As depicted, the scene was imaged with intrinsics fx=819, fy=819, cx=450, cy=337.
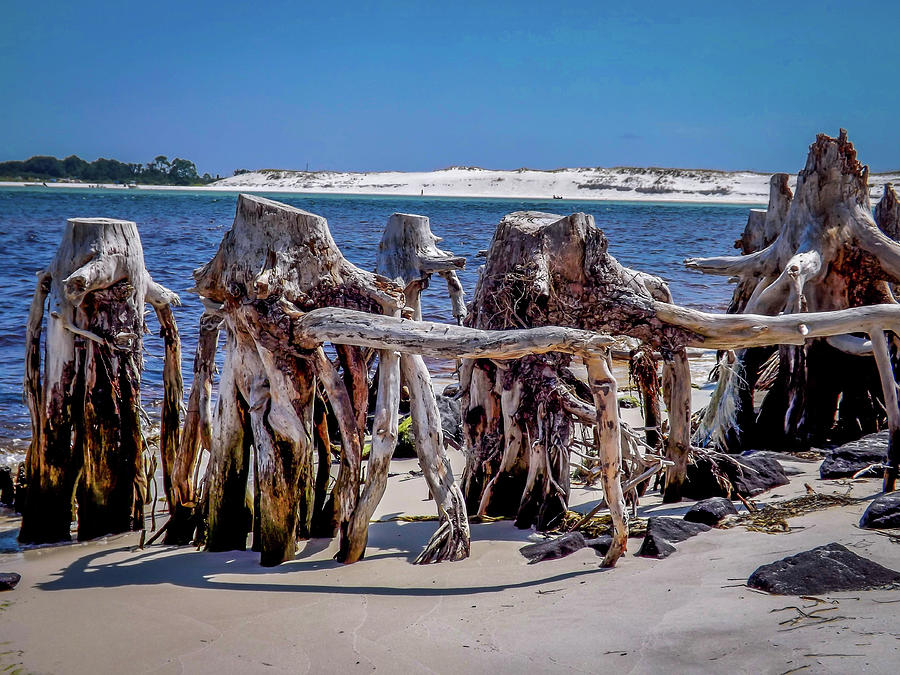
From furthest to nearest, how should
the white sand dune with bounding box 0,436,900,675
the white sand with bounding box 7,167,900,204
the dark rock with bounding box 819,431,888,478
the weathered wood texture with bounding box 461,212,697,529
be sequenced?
the white sand with bounding box 7,167,900,204, the dark rock with bounding box 819,431,888,478, the weathered wood texture with bounding box 461,212,697,529, the white sand dune with bounding box 0,436,900,675

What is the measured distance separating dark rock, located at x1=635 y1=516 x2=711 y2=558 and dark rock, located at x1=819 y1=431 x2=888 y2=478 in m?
1.85

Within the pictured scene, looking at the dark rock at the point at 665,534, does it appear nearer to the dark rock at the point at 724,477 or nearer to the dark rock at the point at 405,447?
the dark rock at the point at 724,477

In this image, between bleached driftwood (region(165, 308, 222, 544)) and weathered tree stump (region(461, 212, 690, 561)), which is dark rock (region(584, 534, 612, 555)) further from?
bleached driftwood (region(165, 308, 222, 544))

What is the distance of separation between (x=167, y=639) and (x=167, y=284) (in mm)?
15921

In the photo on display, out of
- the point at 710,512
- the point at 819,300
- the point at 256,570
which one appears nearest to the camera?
the point at 256,570

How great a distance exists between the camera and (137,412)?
6.09 metres

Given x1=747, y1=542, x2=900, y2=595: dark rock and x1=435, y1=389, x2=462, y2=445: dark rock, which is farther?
x1=435, y1=389, x2=462, y2=445: dark rock

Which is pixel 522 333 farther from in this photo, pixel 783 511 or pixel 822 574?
pixel 783 511

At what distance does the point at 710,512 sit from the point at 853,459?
6.35ft

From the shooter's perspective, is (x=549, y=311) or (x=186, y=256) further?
(x=186, y=256)

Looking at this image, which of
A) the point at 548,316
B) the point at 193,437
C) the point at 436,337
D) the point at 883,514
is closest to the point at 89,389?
the point at 193,437

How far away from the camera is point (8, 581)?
4.69 metres

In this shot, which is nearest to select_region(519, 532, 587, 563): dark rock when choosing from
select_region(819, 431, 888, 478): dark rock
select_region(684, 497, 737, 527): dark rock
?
select_region(684, 497, 737, 527): dark rock

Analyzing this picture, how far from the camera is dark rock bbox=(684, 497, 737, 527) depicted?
5.29 m
